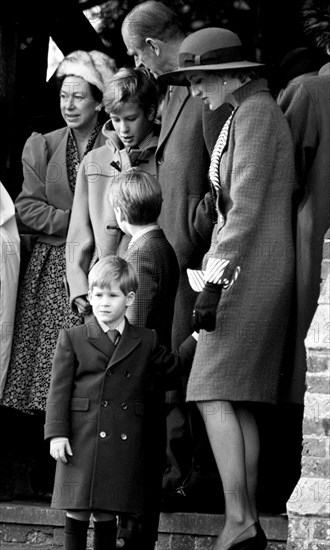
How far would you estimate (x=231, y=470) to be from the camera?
5.43 m

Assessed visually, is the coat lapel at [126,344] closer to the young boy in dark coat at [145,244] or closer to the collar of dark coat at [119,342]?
the collar of dark coat at [119,342]

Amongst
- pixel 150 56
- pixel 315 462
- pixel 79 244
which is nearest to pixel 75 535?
pixel 315 462

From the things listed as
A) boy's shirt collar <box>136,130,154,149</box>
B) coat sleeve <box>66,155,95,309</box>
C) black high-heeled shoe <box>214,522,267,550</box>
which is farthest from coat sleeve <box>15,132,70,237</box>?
black high-heeled shoe <box>214,522,267,550</box>

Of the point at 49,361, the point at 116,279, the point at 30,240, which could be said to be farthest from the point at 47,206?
the point at 116,279

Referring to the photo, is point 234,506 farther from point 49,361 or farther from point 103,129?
point 103,129

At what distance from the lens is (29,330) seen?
6.71 metres

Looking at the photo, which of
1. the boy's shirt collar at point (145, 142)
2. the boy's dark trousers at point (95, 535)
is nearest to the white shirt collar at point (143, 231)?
the boy's shirt collar at point (145, 142)

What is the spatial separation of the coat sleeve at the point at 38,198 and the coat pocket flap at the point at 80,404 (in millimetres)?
1330

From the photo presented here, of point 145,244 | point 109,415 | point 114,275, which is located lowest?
point 109,415

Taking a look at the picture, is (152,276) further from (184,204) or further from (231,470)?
(231,470)

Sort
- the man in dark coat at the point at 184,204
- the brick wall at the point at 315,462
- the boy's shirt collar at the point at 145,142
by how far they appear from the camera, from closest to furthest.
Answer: the brick wall at the point at 315,462 < the man in dark coat at the point at 184,204 < the boy's shirt collar at the point at 145,142

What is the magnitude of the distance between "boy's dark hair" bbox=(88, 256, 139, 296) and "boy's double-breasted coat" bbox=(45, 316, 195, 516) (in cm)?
18

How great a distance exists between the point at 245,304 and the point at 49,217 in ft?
4.97

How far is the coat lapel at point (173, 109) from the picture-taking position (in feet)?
20.9
